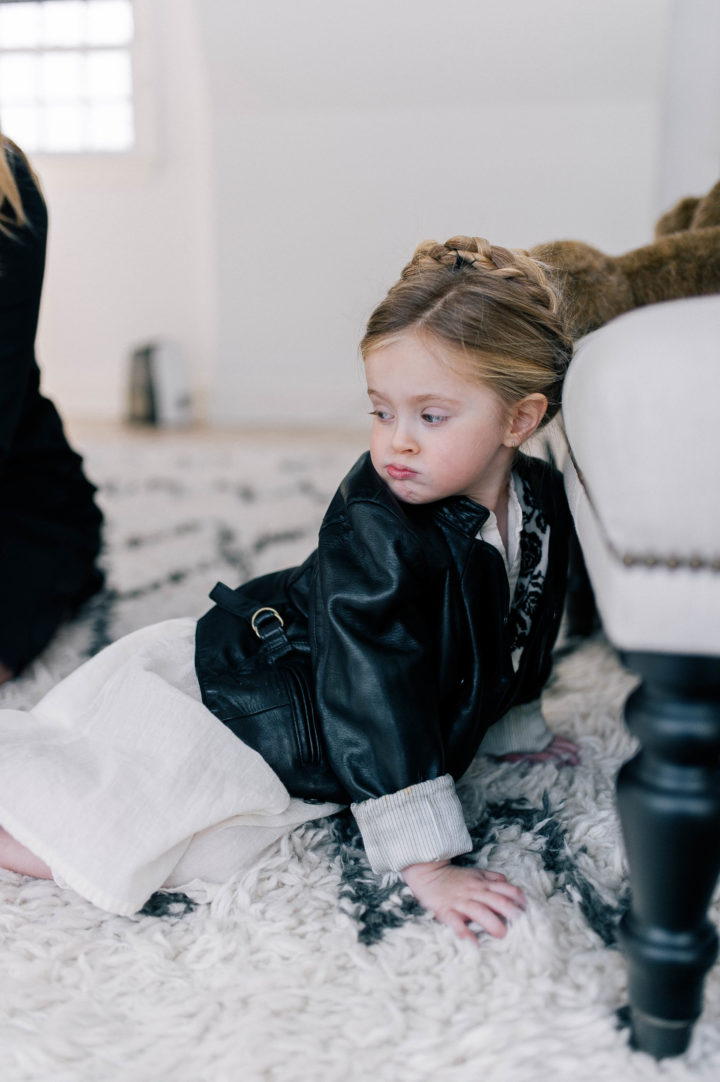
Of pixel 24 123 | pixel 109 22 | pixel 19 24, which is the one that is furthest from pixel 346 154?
pixel 19 24

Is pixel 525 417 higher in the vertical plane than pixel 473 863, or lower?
higher

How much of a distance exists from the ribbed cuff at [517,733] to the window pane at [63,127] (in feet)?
10.6

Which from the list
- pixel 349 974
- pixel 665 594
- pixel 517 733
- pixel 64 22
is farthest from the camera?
pixel 64 22

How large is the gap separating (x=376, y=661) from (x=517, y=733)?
0.95 ft

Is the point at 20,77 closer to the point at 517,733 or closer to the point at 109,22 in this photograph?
the point at 109,22

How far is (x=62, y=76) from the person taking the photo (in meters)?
3.48

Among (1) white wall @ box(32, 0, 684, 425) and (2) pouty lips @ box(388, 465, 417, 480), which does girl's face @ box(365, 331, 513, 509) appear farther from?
(1) white wall @ box(32, 0, 684, 425)

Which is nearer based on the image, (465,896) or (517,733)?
(465,896)

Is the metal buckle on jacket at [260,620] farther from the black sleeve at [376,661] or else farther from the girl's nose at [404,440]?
the girl's nose at [404,440]

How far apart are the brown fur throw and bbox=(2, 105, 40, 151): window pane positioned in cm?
304

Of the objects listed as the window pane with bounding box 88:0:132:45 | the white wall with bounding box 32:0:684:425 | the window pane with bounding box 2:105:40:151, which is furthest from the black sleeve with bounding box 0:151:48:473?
the window pane with bounding box 2:105:40:151

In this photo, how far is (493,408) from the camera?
782 mm

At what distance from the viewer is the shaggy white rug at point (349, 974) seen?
60cm

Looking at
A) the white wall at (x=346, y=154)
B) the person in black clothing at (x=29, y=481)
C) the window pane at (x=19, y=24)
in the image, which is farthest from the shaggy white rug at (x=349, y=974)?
the window pane at (x=19, y=24)
